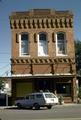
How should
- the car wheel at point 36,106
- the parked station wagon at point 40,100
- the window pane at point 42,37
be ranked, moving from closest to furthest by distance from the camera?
1. the parked station wagon at point 40,100
2. the car wheel at point 36,106
3. the window pane at point 42,37

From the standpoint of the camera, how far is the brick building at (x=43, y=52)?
4591 cm

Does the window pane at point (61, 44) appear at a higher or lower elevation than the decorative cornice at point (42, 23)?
lower

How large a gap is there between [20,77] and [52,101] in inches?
314

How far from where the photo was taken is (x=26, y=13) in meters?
47.4

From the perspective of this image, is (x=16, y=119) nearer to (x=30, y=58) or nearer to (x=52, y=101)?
(x=52, y=101)

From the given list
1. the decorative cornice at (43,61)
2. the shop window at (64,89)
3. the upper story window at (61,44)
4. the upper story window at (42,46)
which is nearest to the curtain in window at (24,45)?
the decorative cornice at (43,61)

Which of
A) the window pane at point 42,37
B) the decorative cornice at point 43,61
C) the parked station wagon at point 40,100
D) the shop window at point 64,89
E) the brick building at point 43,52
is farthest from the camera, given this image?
the window pane at point 42,37

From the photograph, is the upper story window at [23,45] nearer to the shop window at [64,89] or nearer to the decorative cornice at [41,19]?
the decorative cornice at [41,19]

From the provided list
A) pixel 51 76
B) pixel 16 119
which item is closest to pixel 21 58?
pixel 51 76

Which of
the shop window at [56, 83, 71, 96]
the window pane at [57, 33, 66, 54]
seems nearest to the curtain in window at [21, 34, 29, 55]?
the window pane at [57, 33, 66, 54]

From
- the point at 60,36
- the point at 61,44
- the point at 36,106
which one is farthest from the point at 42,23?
the point at 36,106

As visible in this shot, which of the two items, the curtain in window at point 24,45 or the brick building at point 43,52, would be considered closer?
the brick building at point 43,52

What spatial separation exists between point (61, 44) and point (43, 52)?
96.1 inches

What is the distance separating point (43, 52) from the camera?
46938 millimetres
